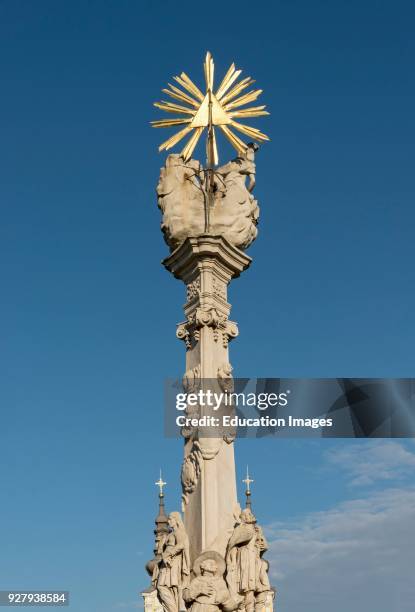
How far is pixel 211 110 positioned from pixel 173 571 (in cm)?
731

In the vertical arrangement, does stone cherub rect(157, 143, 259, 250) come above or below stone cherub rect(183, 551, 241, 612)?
above

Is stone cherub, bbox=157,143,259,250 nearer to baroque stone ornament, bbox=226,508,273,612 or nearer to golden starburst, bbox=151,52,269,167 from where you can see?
golden starburst, bbox=151,52,269,167

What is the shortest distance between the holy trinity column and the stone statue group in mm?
13

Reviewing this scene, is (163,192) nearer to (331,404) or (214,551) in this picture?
(331,404)

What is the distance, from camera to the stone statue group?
11820 millimetres

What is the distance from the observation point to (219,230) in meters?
14.4

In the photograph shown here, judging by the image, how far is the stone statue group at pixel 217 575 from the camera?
11820 mm

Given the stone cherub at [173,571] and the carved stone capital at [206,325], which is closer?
the stone cherub at [173,571]

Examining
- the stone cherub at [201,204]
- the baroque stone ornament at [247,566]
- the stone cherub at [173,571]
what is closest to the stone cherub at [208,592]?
the baroque stone ornament at [247,566]

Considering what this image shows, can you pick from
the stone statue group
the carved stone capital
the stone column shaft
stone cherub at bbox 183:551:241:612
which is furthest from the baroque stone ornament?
the carved stone capital

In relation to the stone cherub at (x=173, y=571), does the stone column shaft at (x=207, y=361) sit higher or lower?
higher

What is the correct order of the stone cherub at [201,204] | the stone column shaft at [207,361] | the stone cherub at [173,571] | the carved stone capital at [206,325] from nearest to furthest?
the stone cherub at [173,571]
the stone column shaft at [207,361]
the carved stone capital at [206,325]
the stone cherub at [201,204]

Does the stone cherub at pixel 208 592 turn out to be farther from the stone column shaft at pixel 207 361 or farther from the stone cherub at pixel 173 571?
the stone column shaft at pixel 207 361

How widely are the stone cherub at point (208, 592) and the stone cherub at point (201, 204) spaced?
16.7 feet
